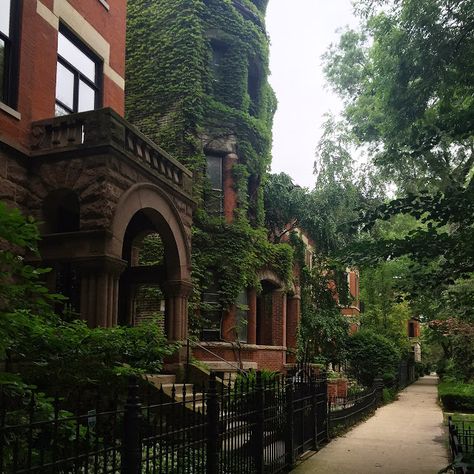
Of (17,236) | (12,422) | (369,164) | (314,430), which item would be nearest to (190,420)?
(12,422)

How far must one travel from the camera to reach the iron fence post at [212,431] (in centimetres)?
586

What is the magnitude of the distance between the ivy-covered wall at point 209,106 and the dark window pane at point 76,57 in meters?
6.06

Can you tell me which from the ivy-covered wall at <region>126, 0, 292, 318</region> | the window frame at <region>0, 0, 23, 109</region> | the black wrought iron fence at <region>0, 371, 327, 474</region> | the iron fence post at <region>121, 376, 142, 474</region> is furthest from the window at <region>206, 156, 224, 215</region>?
the iron fence post at <region>121, 376, 142, 474</region>

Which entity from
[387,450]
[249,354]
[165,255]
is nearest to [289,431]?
[387,450]

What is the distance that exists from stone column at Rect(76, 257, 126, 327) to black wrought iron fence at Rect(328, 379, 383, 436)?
571 cm

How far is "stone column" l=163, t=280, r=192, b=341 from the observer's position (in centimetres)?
1154

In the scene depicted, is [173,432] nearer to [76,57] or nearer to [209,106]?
[76,57]

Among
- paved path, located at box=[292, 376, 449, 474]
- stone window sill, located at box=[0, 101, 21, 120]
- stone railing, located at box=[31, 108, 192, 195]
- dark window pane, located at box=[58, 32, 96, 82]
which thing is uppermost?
dark window pane, located at box=[58, 32, 96, 82]

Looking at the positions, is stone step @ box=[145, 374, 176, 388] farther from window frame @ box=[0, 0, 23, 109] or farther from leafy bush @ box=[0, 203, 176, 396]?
window frame @ box=[0, 0, 23, 109]

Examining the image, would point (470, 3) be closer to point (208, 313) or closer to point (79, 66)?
point (79, 66)

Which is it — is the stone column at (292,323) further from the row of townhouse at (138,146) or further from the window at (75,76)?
the window at (75,76)

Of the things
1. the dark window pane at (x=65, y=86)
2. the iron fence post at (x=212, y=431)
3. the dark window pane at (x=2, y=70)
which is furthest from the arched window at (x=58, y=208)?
the iron fence post at (x=212, y=431)

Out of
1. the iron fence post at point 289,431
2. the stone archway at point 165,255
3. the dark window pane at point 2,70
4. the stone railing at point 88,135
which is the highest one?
the dark window pane at point 2,70

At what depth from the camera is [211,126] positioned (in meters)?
19.3
